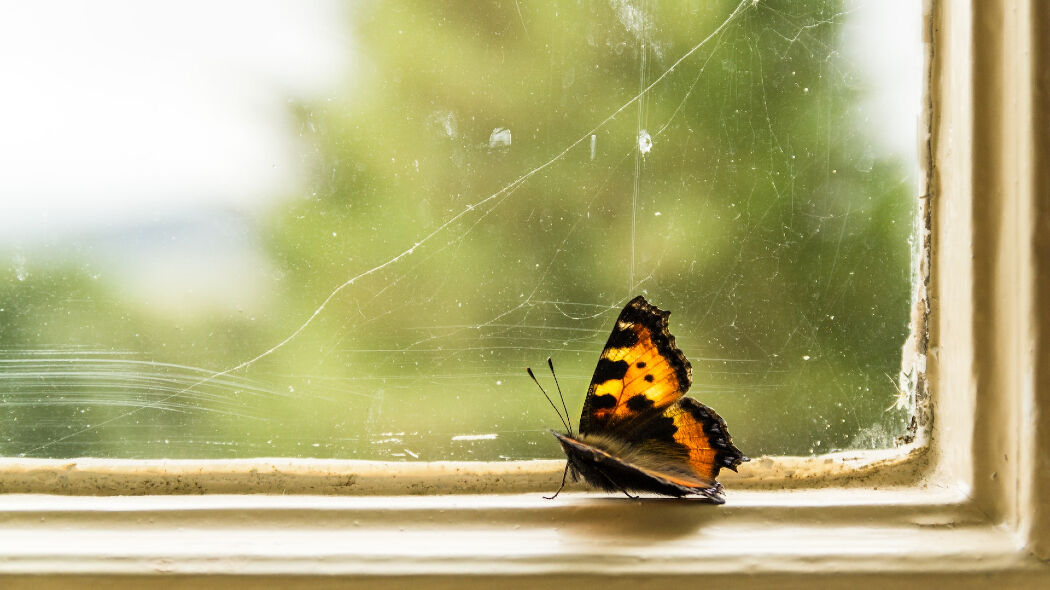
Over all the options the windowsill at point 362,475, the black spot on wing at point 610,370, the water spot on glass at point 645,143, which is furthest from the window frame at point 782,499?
the water spot on glass at point 645,143

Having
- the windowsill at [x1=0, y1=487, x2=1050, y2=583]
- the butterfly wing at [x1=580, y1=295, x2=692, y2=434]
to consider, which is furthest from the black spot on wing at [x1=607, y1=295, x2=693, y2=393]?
the windowsill at [x1=0, y1=487, x2=1050, y2=583]

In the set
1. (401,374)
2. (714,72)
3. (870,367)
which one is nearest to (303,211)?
(401,374)

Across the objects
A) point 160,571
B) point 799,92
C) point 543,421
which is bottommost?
point 160,571

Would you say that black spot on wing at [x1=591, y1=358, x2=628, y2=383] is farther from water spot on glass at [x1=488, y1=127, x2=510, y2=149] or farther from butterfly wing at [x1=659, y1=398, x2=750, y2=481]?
water spot on glass at [x1=488, y1=127, x2=510, y2=149]

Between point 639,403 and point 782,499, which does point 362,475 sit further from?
point 782,499

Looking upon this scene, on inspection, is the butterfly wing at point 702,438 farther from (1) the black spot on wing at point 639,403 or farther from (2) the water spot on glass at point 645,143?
(2) the water spot on glass at point 645,143

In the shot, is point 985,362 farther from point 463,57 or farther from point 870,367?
point 463,57

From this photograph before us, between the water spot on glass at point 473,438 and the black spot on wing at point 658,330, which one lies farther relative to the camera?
the water spot on glass at point 473,438
